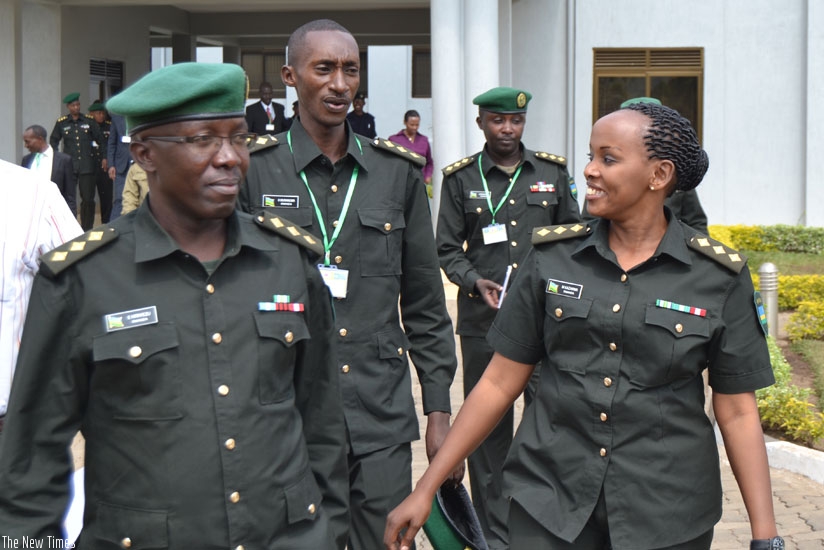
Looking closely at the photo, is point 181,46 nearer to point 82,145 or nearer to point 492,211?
point 82,145

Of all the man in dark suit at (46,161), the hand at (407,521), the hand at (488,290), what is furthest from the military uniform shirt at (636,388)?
the man in dark suit at (46,161)

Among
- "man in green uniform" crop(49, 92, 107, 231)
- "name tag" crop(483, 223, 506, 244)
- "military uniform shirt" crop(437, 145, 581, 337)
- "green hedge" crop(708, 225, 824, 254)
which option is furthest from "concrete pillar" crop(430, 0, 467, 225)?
"name tag" crop(483, 223, 506, 244)

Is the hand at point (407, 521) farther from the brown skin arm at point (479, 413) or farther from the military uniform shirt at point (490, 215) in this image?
the military uniform shirt at point (490, 215)

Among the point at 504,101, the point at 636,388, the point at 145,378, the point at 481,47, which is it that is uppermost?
the point at 481,47

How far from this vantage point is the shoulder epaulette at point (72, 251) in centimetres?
266

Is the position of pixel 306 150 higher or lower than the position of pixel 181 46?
lower

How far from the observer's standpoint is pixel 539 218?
6.61 metres

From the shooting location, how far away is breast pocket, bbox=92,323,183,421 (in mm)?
2664

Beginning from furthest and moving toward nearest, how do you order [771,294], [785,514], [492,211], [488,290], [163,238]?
[771,294]
[492,211]
[488,290]
[785,514]
[163,238]

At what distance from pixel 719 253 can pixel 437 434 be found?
1.32 m

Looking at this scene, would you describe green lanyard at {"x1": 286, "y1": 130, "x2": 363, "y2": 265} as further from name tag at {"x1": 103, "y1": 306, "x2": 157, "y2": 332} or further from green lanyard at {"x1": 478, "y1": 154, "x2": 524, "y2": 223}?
green lanyard at {"x1": 478, "y1": 154, "x2": 524, "y2": 223}

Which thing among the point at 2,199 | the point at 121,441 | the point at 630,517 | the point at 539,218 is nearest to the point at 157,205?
the point at 121,441

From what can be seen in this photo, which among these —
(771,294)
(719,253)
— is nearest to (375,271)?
(719,253)

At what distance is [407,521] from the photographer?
3418mm
